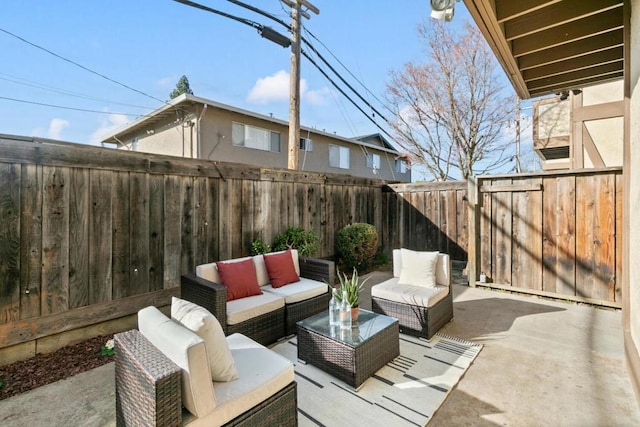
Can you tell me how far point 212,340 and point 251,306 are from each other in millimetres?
1479

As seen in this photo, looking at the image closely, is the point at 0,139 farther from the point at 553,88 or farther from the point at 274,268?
the point at 553,88

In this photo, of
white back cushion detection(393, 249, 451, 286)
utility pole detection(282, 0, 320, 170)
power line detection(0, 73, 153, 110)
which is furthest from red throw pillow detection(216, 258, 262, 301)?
power line detection(0, 73, 153, 110)

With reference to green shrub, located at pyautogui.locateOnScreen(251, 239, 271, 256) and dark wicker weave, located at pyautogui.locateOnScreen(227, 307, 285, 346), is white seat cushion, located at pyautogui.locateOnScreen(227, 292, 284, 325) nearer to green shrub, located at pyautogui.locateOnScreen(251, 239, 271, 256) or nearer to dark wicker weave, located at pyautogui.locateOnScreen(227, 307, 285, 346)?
dark wicker weave, located at pyautogui.locateOnScreen(227, 307, 285, 346)

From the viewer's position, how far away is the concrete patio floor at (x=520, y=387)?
85.6 inches

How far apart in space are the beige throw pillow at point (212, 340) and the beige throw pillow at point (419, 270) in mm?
2688

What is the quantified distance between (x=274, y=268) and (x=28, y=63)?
9406 mm

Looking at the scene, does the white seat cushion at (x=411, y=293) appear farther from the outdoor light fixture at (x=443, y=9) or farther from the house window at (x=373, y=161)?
the house window at (x=373, y=161)

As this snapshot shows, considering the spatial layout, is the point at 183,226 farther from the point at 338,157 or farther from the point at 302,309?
the point at 338,157

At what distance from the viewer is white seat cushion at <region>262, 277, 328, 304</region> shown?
3595 mm

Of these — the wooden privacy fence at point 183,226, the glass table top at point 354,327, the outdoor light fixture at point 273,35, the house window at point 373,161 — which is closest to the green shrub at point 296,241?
the wooden privacy fence at point 183,226

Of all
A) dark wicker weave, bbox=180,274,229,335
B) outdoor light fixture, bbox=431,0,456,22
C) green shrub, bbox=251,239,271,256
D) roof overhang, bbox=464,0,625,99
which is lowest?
dark wicker weave, bbox=180,274,229,335

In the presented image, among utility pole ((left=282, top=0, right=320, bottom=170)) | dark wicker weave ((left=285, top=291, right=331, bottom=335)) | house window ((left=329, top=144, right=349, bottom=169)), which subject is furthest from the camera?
house window ((left=329, top=144, right=349, bottom=169))

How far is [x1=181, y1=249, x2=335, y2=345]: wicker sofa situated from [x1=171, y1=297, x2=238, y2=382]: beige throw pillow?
1.18 meters

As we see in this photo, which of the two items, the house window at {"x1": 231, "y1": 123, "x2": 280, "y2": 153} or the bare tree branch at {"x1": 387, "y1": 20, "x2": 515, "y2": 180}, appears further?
the house window at {"x1": 231, "y1": 123, "x2": 280, "y2": 153}
